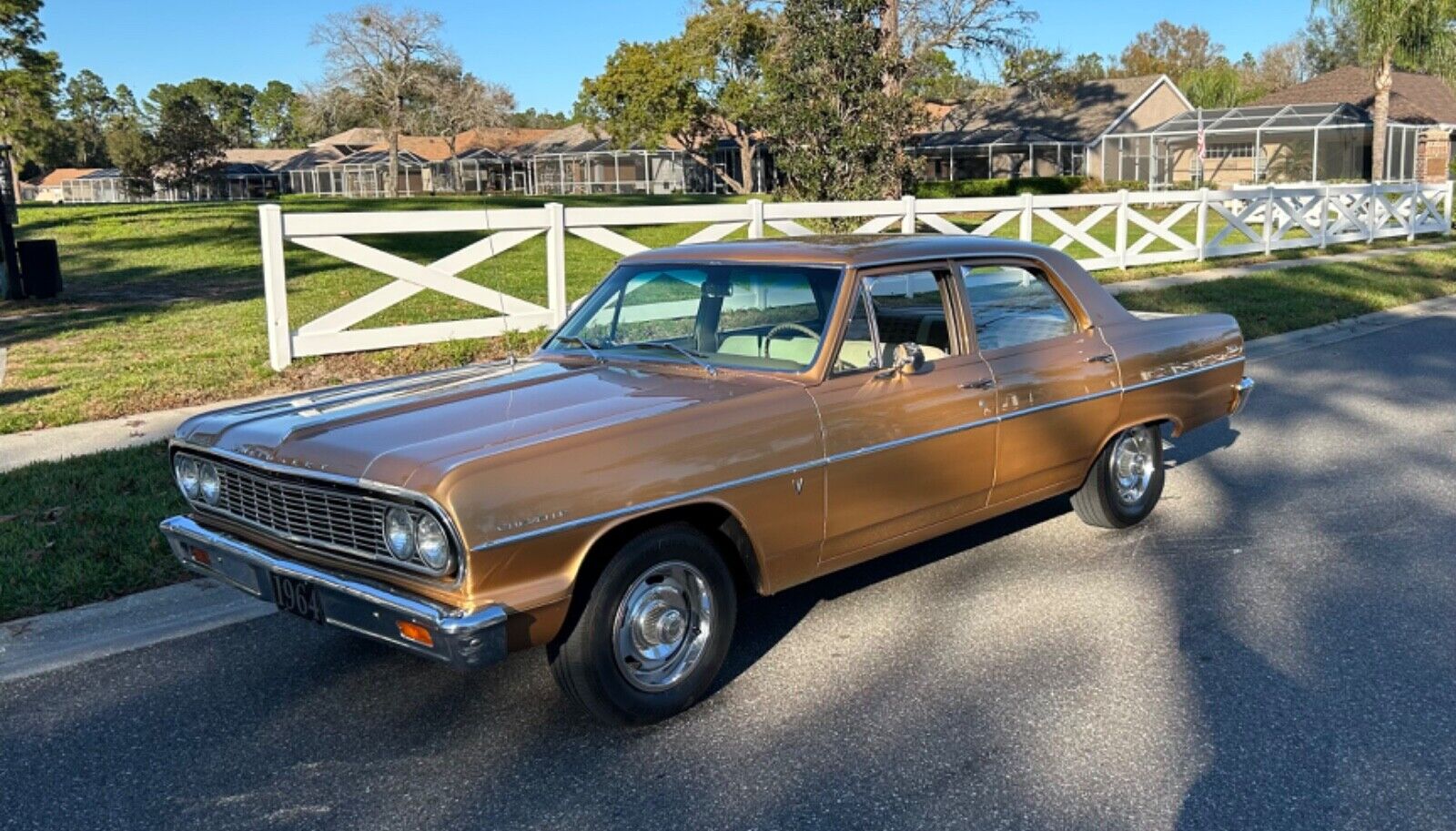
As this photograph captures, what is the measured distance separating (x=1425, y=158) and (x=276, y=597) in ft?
174

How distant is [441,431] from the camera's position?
4.16 meters

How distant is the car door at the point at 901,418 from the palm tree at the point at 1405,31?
30.2m

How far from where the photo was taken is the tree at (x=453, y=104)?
5731 cm

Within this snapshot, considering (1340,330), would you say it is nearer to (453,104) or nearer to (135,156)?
(135,156)

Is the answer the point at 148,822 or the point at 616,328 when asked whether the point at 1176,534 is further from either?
the point at 148,822

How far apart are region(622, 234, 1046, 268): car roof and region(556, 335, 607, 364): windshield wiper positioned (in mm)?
459

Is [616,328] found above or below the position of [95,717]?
above

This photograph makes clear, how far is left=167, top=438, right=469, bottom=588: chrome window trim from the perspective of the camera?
3.71 m

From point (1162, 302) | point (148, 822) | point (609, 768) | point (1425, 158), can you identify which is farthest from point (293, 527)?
point (1425, 158)

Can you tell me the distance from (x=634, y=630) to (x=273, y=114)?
Result: 147 metres

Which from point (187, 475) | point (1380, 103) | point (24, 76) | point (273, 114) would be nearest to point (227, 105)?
point (273, 114)

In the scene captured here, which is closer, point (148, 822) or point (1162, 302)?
point (148, 822)

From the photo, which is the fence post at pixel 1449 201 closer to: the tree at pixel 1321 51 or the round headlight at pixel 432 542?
the round headlight at pixel 432 542

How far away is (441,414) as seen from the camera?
4.42 m
